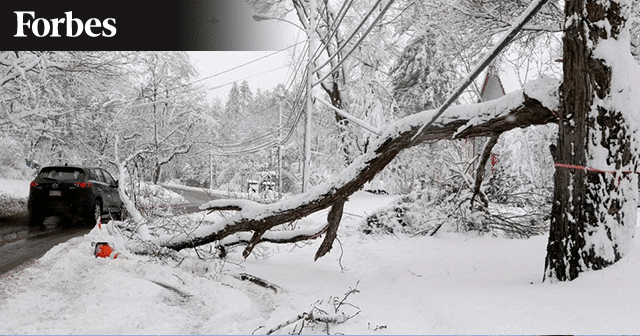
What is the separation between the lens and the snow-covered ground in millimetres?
3842

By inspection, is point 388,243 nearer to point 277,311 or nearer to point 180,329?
point 277,311

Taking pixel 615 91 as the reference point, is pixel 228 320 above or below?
below

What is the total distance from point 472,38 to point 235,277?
724 centimetres

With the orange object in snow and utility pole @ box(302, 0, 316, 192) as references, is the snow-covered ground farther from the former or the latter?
utility pole @ box(302, 0, 316, 192)

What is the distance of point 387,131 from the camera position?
6016 millimetres

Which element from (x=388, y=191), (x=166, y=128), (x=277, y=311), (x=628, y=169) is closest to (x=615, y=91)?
(x=628, y=169)

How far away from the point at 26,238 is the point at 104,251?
4.25 metres

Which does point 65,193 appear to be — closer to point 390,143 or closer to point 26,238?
point 26,238

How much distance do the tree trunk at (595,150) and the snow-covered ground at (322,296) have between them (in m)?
0.24

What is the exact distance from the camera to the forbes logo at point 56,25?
1162 cm

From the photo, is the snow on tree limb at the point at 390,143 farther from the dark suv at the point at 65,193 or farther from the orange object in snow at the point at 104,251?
the dark suv at the point at 65,193

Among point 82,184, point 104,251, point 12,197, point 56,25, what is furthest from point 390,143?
point 12,197

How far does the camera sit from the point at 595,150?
4695 millimetres

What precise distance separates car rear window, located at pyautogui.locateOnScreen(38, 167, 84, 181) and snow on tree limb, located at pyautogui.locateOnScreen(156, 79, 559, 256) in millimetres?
5936
